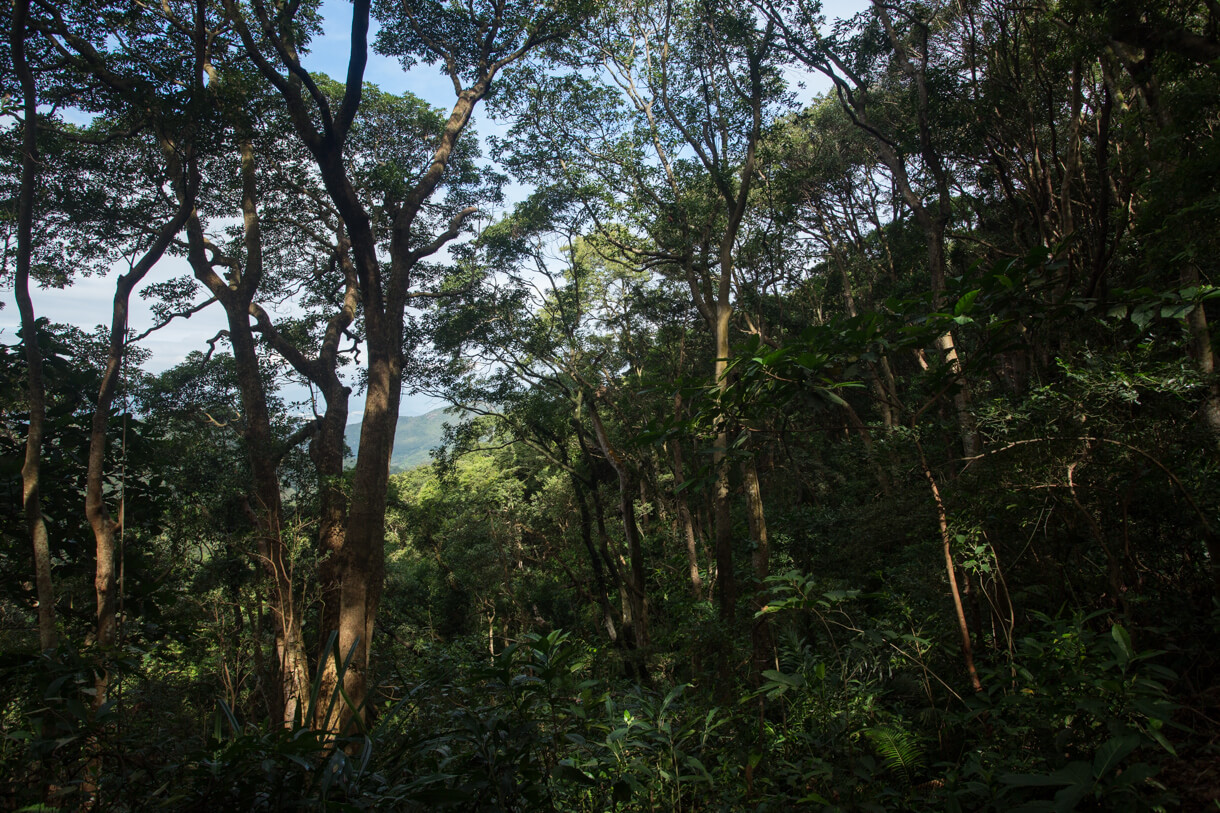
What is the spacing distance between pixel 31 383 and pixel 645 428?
437cm

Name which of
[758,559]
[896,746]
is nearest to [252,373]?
[758,559]

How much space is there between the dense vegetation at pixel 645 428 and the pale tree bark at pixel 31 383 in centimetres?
3

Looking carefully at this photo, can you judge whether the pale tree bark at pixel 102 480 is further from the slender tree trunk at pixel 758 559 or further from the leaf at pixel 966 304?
the leaf at pixel 966 304

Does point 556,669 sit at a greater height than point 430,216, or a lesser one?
lesser

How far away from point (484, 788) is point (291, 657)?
254 inches

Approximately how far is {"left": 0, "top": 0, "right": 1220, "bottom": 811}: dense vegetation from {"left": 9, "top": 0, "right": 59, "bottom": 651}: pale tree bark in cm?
3

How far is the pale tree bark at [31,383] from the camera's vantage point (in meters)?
3.69

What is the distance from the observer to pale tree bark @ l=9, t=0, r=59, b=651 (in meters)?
3.69

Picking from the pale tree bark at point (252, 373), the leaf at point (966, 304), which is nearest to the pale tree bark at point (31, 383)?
the pale tree bark at point (252, 373)

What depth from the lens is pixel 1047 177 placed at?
5879mm

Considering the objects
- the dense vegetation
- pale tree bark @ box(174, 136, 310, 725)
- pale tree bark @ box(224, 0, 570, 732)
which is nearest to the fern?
the dense vegetation

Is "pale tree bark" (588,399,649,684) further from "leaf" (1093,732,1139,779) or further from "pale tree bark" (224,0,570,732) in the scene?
"leaf" (1093,732,1139,779)

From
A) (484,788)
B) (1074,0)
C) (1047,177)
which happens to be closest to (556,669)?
(484,788)

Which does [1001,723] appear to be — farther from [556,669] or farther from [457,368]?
[457,368]
